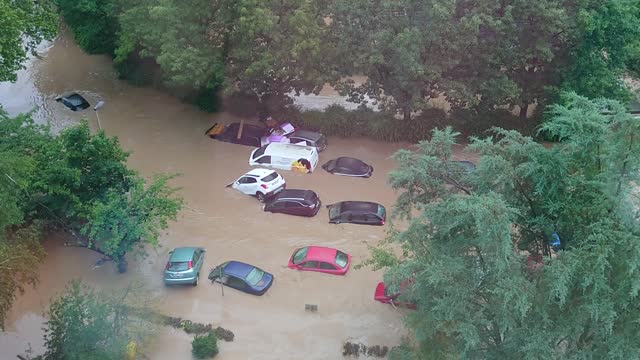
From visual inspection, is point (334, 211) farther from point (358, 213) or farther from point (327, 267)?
point (327, 267)

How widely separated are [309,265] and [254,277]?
5.81ft

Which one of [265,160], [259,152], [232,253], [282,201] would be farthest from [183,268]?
[259,152]

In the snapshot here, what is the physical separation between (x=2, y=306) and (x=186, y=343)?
15.7ft

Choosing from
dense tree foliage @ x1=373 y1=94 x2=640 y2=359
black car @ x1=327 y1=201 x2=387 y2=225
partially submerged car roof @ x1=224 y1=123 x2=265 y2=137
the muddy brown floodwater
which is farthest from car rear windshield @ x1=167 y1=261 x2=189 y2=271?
partially submerged car roof @ x1=224 y1=123 x2=265 y2=137

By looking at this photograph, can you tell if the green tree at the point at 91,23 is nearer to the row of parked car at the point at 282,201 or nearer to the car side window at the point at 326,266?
the row of parked car at the point at 282,201

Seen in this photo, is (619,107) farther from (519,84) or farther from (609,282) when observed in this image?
(519,84)

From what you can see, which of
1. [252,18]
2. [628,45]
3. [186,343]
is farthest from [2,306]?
[628,45]

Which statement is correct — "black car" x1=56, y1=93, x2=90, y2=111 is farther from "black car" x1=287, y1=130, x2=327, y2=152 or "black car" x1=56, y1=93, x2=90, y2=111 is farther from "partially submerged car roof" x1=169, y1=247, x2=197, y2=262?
"partially submerged car roof" x1=169, y1=247, x2=197, y2=262

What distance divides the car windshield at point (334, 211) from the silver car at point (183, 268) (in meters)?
→ 4.99

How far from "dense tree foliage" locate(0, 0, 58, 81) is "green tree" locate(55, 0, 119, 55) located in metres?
4.93

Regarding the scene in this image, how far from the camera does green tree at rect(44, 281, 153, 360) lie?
48.2 ft

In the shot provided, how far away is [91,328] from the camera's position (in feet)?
48.6

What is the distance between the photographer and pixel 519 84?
82.6ft

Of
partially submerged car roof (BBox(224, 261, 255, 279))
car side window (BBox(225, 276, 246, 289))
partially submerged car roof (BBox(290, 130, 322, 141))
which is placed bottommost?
car side window (BBox(225, 276, 246, 289))
